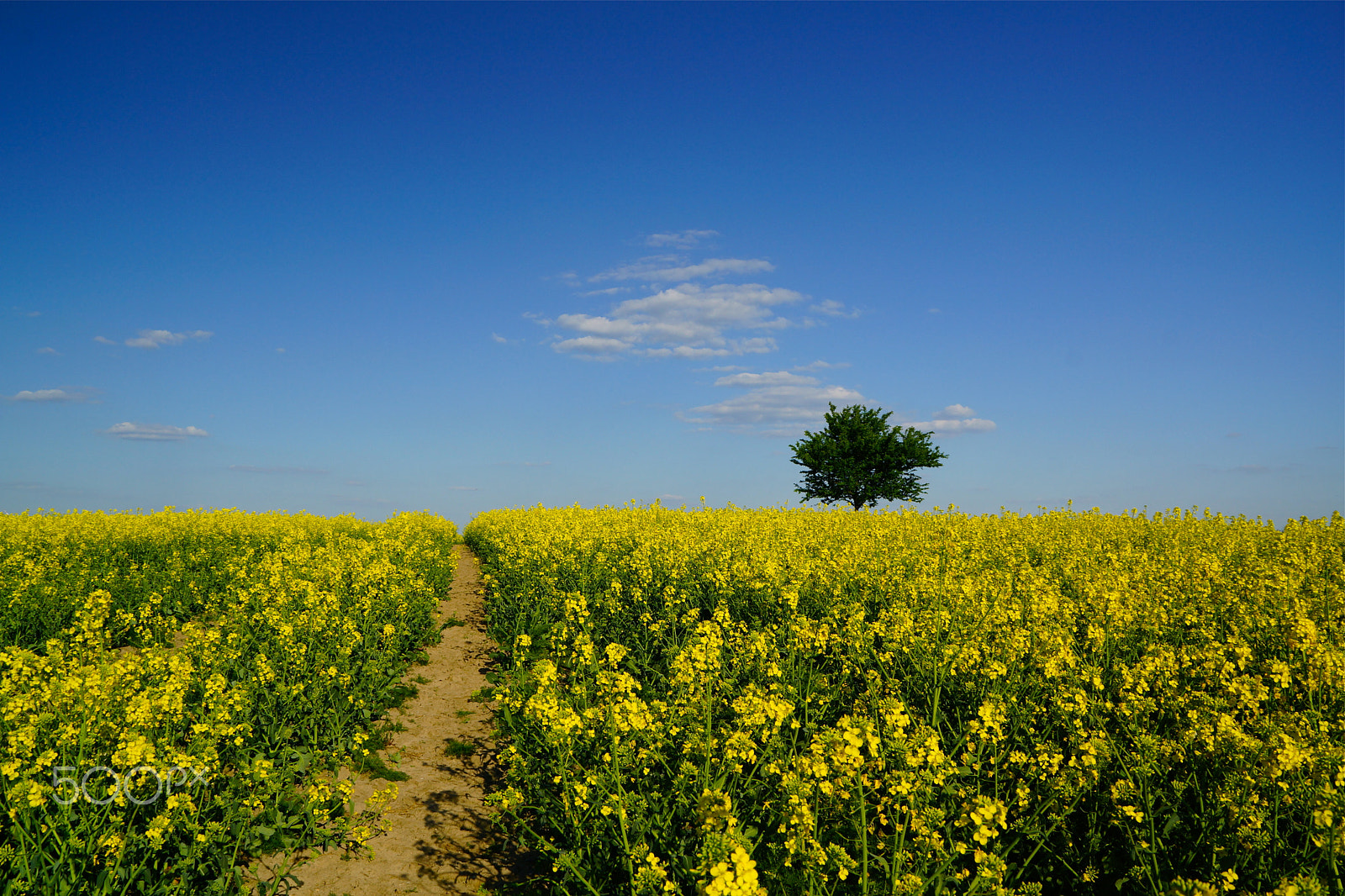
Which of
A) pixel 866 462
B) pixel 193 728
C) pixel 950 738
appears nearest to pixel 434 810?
pixel 193 728

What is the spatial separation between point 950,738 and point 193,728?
6.11 meters

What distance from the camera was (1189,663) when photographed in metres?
6.61

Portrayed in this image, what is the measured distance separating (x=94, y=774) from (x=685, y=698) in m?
4.30

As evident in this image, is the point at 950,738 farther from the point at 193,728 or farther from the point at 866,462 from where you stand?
the point at 866,462

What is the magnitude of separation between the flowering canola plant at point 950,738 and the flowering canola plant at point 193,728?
5.84 feet

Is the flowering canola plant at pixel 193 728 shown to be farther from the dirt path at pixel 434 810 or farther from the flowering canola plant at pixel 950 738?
the flowering canola plant at pixel 950 738

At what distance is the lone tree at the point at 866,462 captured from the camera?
130 ft

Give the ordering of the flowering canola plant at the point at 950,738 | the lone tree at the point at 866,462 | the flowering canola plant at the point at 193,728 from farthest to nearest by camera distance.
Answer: the lone tree at the point at 866,462 → the flowering canola plant at the point at 193,728 → the flowering canola plant at the point at 950,738

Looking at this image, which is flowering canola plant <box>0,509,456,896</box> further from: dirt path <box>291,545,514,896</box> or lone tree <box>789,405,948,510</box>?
lone tree <box>789,405,948,510</box>

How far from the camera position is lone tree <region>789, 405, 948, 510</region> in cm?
3962

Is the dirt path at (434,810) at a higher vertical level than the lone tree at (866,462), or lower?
lower

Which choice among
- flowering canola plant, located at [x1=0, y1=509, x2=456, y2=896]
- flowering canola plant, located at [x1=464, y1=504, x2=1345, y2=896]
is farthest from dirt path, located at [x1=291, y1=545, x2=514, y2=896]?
flowering canola plant, located at [x1=464, y1=504, x2=1345, y2=896]

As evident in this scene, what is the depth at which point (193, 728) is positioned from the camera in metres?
5.36

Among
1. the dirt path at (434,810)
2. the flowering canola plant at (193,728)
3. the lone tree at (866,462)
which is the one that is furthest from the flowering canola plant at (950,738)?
the lone tree at (866,462)
